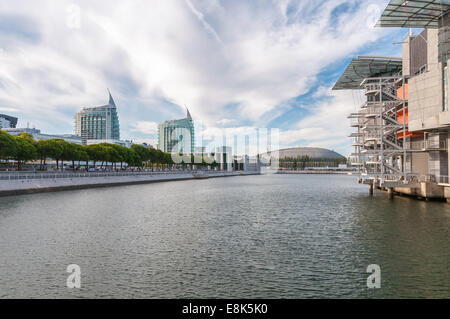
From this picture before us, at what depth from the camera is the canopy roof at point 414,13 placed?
3625 cm

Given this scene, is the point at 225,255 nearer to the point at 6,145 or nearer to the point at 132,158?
the point at 6,145

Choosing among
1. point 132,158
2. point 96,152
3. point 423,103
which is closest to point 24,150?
point 96,152

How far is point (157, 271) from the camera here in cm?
1425

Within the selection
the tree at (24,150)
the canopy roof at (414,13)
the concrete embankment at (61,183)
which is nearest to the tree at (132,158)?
the concrete embankment at (61,183)

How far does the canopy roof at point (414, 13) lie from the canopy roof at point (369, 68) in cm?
1583

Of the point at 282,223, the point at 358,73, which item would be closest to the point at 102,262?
the point at 282,223

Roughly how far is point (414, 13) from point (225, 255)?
37.7m

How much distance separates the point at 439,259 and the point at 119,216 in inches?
969

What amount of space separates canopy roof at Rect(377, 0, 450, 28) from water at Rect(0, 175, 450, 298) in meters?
23.3

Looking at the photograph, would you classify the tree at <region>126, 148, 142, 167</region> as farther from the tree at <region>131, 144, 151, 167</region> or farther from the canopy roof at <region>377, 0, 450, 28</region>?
the canopy roof at <region>377, 0, 450, 28</region>

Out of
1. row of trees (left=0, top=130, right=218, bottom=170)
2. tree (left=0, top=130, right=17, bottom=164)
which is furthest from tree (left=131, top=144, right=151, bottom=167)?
tree (left=0, top=130, right=17, bottom=164)

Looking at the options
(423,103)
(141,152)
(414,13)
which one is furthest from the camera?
(141,152)

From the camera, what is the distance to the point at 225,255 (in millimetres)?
16828
